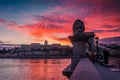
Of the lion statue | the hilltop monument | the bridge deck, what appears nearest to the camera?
the bridge deck

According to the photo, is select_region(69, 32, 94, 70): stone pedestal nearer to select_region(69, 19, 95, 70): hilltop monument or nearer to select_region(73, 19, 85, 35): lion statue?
select_region(69, 19, 95, 70): hilltop monument

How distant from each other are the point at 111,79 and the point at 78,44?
7380 millimetres

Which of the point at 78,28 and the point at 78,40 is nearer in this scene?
the point at 78,28

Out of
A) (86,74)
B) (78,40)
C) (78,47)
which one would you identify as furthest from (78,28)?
(86,74)

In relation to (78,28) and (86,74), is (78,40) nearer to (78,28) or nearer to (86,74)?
(78,28)

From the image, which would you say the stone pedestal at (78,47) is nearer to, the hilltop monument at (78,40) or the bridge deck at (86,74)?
the hilltop monument at (78,40)

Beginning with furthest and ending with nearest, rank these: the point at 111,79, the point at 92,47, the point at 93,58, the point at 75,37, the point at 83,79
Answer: the point at 92,47 → the point at 93,58 → the point at 75,37 → the point at 111,79 → the point at 83,79

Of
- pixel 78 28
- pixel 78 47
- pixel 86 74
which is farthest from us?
pixel 78 47

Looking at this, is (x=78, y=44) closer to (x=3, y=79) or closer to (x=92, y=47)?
(x=92, y=47)

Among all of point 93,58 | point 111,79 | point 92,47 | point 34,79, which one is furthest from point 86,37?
point 34,79

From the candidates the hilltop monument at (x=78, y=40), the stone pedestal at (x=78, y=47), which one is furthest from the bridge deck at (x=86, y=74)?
the stone pedestal at (x=78, y=47)

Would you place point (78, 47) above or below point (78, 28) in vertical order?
below

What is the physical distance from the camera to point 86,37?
51.4 feet

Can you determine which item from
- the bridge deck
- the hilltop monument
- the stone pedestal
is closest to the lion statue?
the hilltop monument
